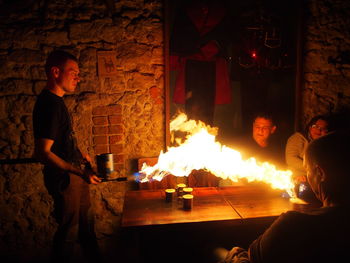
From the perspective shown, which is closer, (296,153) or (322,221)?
(322,221)

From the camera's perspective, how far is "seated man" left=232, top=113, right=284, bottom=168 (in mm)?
4508

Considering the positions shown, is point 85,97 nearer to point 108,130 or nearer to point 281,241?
point 108,130

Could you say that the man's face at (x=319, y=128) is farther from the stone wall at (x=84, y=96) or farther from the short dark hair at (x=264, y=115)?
the stone wall at (x=84, y=96)

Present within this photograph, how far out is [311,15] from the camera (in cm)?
446

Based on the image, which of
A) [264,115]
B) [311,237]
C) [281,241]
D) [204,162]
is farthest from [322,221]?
[264,115]

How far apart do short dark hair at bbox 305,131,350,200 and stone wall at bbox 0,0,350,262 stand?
2754 millimetres

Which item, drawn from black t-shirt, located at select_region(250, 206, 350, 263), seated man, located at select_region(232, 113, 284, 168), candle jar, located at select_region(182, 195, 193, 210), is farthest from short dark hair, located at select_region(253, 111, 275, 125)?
black t-shirt, located at select_region(250, 206, 350, 263)

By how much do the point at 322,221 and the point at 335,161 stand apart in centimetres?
36

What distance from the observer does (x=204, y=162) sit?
3.79 meters

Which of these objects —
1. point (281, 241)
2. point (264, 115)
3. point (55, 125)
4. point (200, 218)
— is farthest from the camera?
point (264, 115)

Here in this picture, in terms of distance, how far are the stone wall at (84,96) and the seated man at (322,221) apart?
270 centimetres

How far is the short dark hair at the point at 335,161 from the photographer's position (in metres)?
1.62

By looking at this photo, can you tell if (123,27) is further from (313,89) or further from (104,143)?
(313,89)

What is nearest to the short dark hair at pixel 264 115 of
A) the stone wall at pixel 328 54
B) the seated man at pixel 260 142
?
the seated man at pixel 260 142
